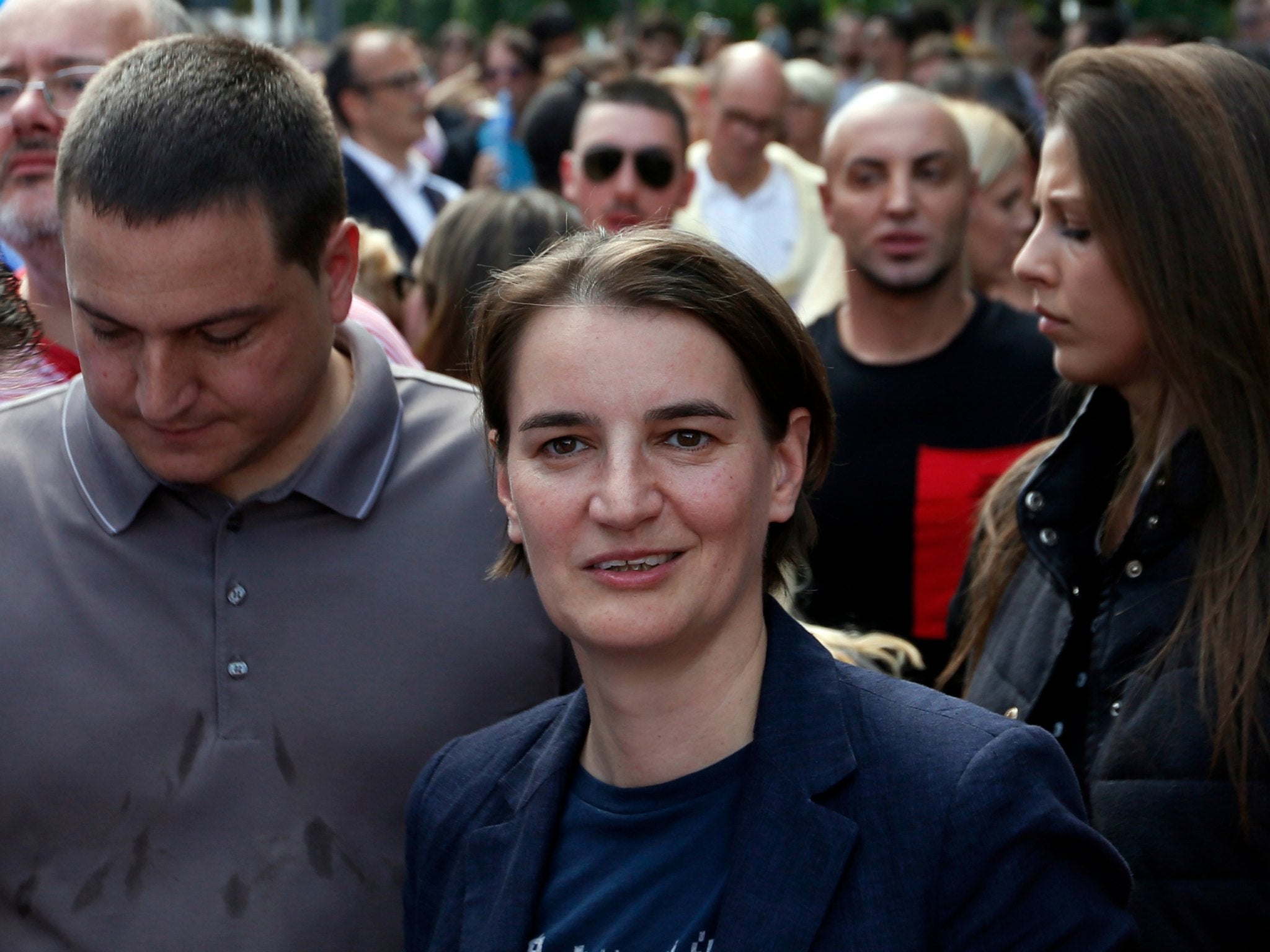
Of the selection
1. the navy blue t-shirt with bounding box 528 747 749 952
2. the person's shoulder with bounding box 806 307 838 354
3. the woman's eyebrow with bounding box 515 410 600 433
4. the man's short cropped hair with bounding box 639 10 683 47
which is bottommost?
the man's short cropped hair with bounding box 639 10 683 47

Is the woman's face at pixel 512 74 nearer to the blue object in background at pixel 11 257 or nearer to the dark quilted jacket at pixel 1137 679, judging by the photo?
the blue object in background at pixel 11 257

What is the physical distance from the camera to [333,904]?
2.41m

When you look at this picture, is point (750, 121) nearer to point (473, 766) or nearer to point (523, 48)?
point (523, 48)

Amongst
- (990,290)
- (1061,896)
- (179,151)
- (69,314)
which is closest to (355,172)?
(990,290)

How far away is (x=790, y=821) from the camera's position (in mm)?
1915

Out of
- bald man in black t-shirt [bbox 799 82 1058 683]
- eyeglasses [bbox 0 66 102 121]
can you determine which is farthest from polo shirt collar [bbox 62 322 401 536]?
bald man in black t-shirt [bbox 799 82 1058 683]

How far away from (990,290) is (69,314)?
3685 mm

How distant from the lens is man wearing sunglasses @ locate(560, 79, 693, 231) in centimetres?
603

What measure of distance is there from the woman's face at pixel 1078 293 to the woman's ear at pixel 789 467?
28.7 inches

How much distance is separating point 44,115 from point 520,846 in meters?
2.00

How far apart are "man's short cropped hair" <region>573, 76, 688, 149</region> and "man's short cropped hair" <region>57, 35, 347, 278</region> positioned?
3.57 metres

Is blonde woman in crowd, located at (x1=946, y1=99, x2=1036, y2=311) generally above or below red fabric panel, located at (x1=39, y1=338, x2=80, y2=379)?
below

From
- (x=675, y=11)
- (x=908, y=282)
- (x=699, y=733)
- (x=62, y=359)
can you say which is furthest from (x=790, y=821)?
(x=675, y=11)

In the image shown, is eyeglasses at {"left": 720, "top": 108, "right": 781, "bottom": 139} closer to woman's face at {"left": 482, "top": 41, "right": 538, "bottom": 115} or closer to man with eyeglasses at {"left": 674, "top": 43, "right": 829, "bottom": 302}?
man with eyeglasses at {"left": 674, "top": 43, "right": 829, "bottom": 302}
